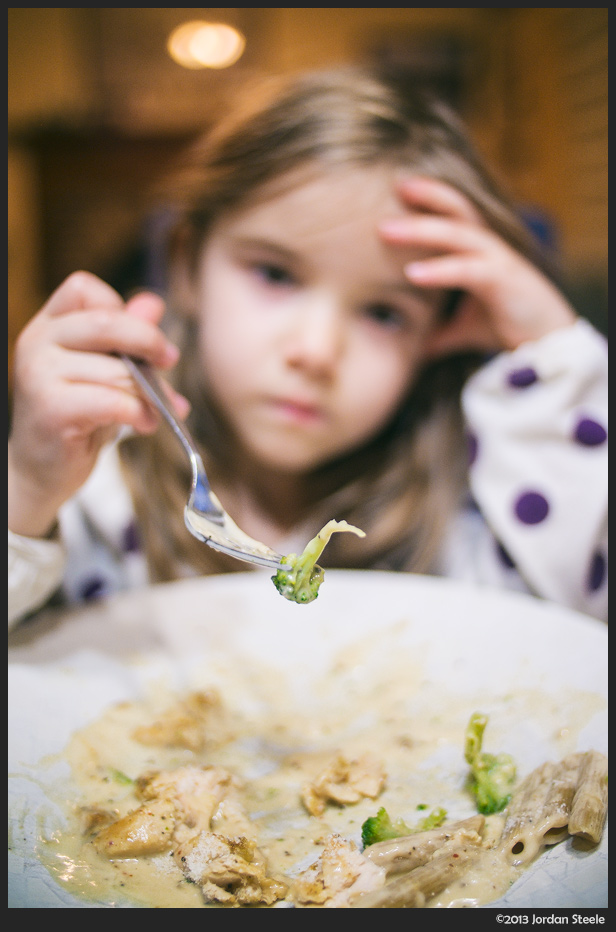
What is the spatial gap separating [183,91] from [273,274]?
83.3 inches

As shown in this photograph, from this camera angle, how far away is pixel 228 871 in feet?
1.25

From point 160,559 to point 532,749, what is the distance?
1.60 feet

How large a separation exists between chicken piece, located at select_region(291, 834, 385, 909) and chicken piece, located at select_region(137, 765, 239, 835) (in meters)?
0.08

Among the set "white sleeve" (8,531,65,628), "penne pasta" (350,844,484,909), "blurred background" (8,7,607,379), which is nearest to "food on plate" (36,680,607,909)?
"penne pasta" (350,844,484,909)

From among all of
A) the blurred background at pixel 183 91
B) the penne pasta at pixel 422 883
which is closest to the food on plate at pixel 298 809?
the penne pasta at pixel 422 883

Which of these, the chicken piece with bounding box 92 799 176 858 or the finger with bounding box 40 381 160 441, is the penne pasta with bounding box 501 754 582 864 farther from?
the finger with bounding box 40 381 160 441

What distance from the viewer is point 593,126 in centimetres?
221

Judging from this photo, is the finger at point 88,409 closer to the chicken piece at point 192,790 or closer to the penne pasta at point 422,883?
the chicken piece at point 192,790

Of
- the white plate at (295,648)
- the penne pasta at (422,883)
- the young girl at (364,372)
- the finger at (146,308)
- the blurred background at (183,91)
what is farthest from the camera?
the blurred background at (183,91)

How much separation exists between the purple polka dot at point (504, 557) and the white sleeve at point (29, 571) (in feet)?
1.56

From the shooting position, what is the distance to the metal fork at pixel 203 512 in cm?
45

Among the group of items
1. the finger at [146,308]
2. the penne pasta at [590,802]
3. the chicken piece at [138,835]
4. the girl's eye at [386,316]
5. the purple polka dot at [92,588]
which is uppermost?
the finger at [146,308]

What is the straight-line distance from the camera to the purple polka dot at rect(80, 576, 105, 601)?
0.77 meters

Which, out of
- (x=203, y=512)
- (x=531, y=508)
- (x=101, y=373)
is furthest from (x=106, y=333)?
(x=531, y=508)
